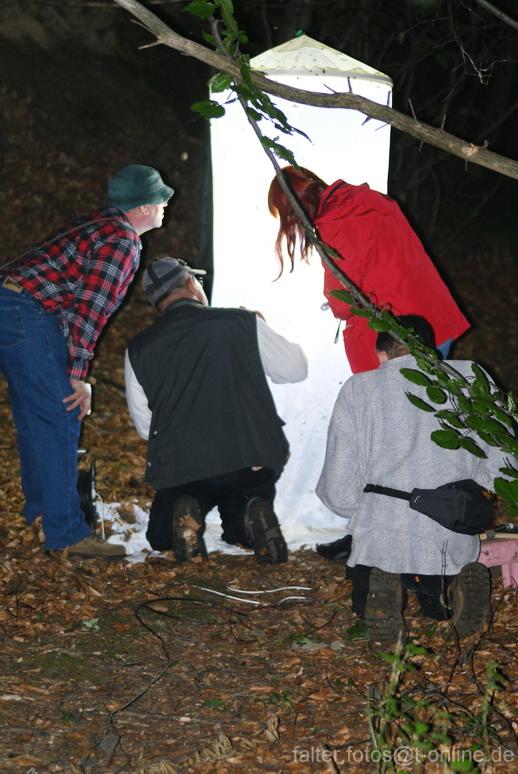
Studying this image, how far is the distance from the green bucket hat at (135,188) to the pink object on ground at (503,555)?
241 centimetres

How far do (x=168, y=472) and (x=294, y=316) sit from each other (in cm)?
119

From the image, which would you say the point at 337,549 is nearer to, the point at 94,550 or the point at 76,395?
the point at 94,550

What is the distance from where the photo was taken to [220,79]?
8.48ft

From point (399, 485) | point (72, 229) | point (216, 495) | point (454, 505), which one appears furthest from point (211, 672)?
point (72, 229)

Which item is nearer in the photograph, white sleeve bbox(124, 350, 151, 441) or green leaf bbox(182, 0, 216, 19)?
green leaf bbox(182, 0, 216, 19)

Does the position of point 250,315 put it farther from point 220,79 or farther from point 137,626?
point 220,79

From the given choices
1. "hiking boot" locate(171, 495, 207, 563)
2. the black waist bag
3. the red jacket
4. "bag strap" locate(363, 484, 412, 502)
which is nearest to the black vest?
"hiking boot" locate(171, 495, 207, 563)

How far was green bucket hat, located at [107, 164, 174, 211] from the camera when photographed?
5.03 meters

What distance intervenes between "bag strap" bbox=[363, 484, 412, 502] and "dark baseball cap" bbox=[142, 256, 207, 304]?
1649mm

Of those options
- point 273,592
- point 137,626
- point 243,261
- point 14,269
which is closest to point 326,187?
point 243,261

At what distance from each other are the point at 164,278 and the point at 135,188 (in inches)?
19.8

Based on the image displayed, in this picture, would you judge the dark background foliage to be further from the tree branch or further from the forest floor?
the tree branch

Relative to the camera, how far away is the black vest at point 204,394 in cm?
512

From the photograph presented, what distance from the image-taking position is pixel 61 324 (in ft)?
16.3
